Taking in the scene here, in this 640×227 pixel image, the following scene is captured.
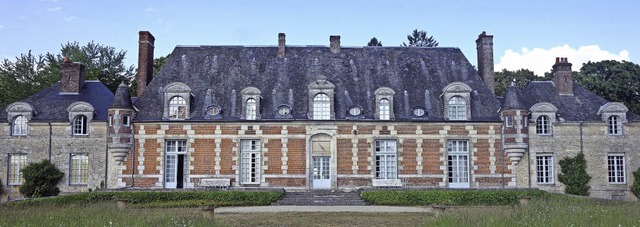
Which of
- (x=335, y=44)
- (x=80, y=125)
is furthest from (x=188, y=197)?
(x=335, y=44)

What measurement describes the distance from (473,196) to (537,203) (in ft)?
21.0

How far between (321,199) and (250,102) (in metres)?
6.19

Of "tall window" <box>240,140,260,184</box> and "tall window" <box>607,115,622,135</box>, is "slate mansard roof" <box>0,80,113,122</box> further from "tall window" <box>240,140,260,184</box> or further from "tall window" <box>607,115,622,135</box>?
"tall window" <box>607,115,622,135</box>

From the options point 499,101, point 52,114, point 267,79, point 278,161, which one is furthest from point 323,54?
point 52,114

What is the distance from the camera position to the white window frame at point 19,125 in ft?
94.6

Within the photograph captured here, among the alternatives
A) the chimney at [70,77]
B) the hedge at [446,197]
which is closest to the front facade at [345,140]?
the chimney at [70,77]

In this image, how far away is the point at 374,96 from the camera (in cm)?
2923

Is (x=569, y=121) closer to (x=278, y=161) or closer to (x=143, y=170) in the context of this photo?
(x=278, y=161)

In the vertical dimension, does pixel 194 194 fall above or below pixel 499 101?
below

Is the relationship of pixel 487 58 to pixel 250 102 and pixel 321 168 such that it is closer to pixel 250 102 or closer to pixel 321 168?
pixel 321 168

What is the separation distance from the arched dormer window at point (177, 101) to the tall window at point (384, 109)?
830 cm

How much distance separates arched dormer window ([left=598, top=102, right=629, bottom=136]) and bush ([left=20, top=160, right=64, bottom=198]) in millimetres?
23779

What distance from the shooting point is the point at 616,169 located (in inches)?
1131

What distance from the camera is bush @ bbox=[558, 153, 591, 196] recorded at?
27.9 metres
